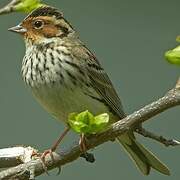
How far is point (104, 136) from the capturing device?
2.46m

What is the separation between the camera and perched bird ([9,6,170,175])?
329 centimetres

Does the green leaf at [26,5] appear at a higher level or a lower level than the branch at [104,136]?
higher

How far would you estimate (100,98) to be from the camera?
3441 mm

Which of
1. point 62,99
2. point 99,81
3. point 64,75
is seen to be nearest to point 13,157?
point 62,99

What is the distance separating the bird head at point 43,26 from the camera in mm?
3484

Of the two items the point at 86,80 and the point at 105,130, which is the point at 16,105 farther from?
the point at 105,130

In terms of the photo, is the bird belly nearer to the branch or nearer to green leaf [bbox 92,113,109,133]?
the branch

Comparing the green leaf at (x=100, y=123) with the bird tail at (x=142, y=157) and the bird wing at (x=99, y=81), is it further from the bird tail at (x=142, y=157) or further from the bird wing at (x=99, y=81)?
the bird wing at (x=99, y=81)

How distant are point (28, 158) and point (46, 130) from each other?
2065 millimetres

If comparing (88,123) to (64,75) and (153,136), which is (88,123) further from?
(64,75)

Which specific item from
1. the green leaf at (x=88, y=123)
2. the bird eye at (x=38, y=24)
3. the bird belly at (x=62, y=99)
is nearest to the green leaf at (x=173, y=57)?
the green leaf at (x=88, y=123)

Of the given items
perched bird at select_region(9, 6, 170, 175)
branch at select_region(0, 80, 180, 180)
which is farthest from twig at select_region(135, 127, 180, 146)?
perched bird at select_region(9, 6, 170, 175)

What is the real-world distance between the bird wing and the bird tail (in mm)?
134

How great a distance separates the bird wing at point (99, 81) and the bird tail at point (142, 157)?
0.13m
